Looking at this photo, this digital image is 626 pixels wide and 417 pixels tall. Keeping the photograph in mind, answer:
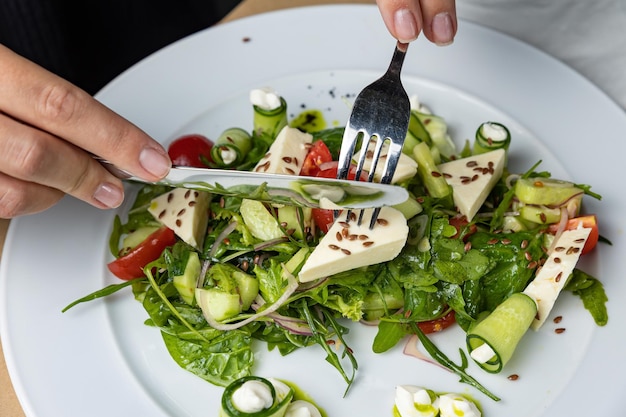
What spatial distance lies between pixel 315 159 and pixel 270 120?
338 mm

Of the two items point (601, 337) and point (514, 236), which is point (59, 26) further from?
point (601, 337)

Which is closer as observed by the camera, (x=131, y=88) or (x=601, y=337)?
(x=601, y=337)

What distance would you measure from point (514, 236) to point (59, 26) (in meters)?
2.69

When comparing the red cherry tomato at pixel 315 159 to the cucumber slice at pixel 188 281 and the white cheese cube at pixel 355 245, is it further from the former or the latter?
the cucumber slice at pixel 188 281

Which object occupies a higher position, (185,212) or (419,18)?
(419,18)

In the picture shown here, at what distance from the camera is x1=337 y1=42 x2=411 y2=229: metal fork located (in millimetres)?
2084

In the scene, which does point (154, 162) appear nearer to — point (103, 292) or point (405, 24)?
point (103, 292)

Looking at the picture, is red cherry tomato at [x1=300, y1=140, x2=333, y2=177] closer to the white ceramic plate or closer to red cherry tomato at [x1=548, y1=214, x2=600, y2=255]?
the white ceramic plate

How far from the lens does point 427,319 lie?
2176mm

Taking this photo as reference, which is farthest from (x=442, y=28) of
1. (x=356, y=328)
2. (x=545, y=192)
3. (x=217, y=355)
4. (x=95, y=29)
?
(x=95, y=29)

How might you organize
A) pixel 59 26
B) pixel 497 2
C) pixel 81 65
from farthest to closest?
pixel 81 65
pixel 59 26
pixel 497 2

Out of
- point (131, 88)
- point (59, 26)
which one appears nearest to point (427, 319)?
point (131, 88)

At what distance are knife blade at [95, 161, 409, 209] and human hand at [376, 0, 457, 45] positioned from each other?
45cm

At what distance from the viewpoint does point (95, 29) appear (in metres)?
3.99
